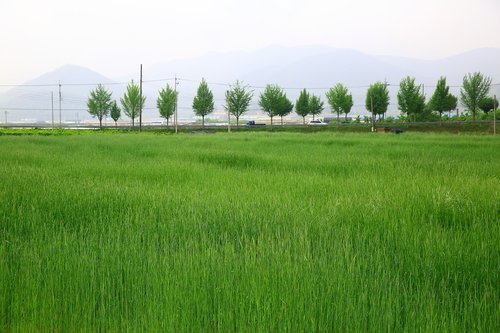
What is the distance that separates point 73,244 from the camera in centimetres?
320

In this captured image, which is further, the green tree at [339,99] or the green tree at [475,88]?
the green tree at [339,99]

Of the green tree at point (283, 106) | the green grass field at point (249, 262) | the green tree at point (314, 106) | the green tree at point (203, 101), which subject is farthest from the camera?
the green tree at point (314, 106)

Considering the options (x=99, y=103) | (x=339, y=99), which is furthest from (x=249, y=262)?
(x=99, y=103)

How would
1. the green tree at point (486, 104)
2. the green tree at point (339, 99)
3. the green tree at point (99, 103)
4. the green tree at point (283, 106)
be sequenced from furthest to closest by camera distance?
the green tree at point (99, 103) < the green tree at point (283, 106) < the green tree at point (339, 99) < the green tree at point (486, 104)

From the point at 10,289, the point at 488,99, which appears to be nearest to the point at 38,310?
the point at 10,289

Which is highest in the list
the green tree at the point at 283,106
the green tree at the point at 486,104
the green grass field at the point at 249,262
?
the green tree at the point at 283,106

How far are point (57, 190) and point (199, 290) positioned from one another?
3555mm

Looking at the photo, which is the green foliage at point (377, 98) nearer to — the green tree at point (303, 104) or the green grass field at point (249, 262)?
the green tree at point (303, 104)

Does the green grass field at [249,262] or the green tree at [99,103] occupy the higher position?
the green tree at [99,103]

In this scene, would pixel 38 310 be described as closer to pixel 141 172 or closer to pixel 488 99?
pixel 141 172

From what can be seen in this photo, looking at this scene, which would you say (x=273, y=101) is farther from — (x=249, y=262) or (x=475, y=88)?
(x=249, y=262)

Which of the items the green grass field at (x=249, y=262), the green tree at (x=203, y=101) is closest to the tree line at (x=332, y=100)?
the green tree at (x=203, y=101)

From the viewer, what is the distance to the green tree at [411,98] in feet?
156

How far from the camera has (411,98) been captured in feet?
156
